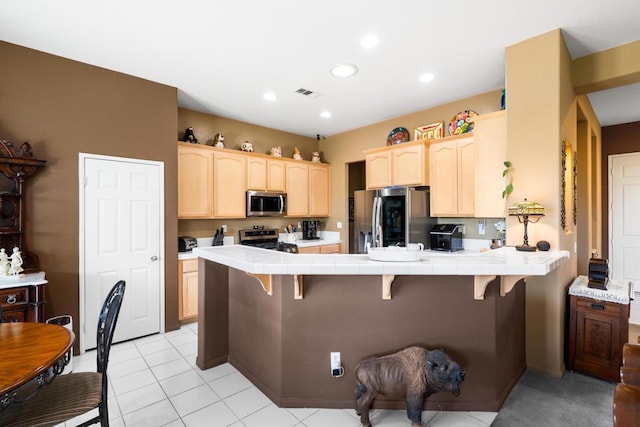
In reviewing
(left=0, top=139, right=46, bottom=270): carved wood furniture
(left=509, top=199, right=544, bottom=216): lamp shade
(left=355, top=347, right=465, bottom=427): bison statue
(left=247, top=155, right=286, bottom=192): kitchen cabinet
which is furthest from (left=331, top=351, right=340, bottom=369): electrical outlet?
(left=247, top=155, right=286, bottom=192): kitchen cabinet

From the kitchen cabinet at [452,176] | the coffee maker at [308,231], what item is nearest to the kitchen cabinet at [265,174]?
the coffee maker at [308,231]

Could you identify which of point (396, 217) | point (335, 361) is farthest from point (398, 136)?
point (335, 361)

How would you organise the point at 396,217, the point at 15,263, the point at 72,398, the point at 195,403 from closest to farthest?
1. the point at 72,398
2. the point at 195,403
3. the point at 15,263
4. the point at 396,217

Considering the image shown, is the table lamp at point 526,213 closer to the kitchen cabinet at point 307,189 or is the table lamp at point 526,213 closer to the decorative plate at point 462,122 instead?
the decorative plate at point 462,122

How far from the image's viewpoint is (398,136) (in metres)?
4.80

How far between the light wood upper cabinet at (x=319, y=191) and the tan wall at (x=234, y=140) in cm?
40

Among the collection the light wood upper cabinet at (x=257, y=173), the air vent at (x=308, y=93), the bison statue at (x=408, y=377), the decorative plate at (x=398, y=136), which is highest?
the air vent at (x=308, y=93)

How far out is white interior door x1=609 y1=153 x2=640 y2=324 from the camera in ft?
15.3

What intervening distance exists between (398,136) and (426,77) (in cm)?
138

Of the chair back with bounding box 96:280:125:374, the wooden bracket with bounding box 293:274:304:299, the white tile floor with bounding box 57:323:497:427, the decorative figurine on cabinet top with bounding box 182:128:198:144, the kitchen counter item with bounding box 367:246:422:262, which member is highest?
the decorative figurine on cabinet top with bounding box 182:128:198:144

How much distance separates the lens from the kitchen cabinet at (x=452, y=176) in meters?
3.88

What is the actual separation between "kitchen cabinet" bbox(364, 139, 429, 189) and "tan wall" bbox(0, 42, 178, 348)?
10.2 feet

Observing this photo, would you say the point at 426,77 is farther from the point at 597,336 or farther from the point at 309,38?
the point at 597,336

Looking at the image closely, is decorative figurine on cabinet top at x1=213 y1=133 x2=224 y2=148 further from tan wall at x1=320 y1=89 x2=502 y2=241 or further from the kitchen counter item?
the kitchen counter item
